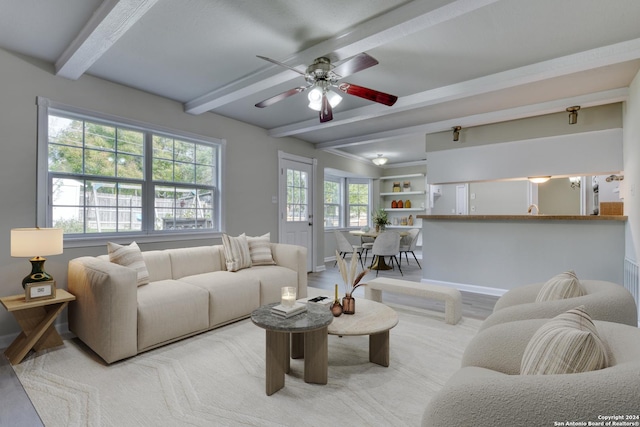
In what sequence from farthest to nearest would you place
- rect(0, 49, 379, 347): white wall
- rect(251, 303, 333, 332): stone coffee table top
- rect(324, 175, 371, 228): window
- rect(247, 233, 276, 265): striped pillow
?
rect(324, 175, 371, 228): window
rect(247, 233, 276, 265): striped pillow
rect(0, 49, 379, 347): white wall
rect(251, 303, 333, 332): stone coffee table top

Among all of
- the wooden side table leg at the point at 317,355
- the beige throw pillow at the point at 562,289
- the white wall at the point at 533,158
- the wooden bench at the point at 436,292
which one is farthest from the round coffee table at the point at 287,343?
the white wall at the point at 533,158

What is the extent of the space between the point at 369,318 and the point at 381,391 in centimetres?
49

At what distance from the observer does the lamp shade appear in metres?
2.37

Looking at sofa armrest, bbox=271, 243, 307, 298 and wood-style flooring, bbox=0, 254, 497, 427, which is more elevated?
sofa armrest, bbox=271, 243, 307, 298

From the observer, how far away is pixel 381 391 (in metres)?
1.99

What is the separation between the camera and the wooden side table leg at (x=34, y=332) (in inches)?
92.7

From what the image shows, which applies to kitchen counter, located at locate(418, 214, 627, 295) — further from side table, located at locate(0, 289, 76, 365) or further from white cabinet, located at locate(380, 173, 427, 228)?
side table, located at locate(0, 289, 76, 365)

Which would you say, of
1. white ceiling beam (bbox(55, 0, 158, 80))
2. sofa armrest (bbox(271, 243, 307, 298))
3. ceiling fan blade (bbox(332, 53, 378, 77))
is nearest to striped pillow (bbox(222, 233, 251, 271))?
sofa armrest (bbox(271, 243, 307, 298))

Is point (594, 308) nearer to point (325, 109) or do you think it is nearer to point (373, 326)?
point (373, 326)

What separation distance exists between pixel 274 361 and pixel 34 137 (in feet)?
9.91

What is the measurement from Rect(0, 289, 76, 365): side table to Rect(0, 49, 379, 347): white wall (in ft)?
1.46

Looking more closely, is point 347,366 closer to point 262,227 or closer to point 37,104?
point 262,227

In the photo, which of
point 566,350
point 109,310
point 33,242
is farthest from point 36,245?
point 566,350

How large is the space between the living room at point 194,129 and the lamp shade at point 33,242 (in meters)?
0.56
